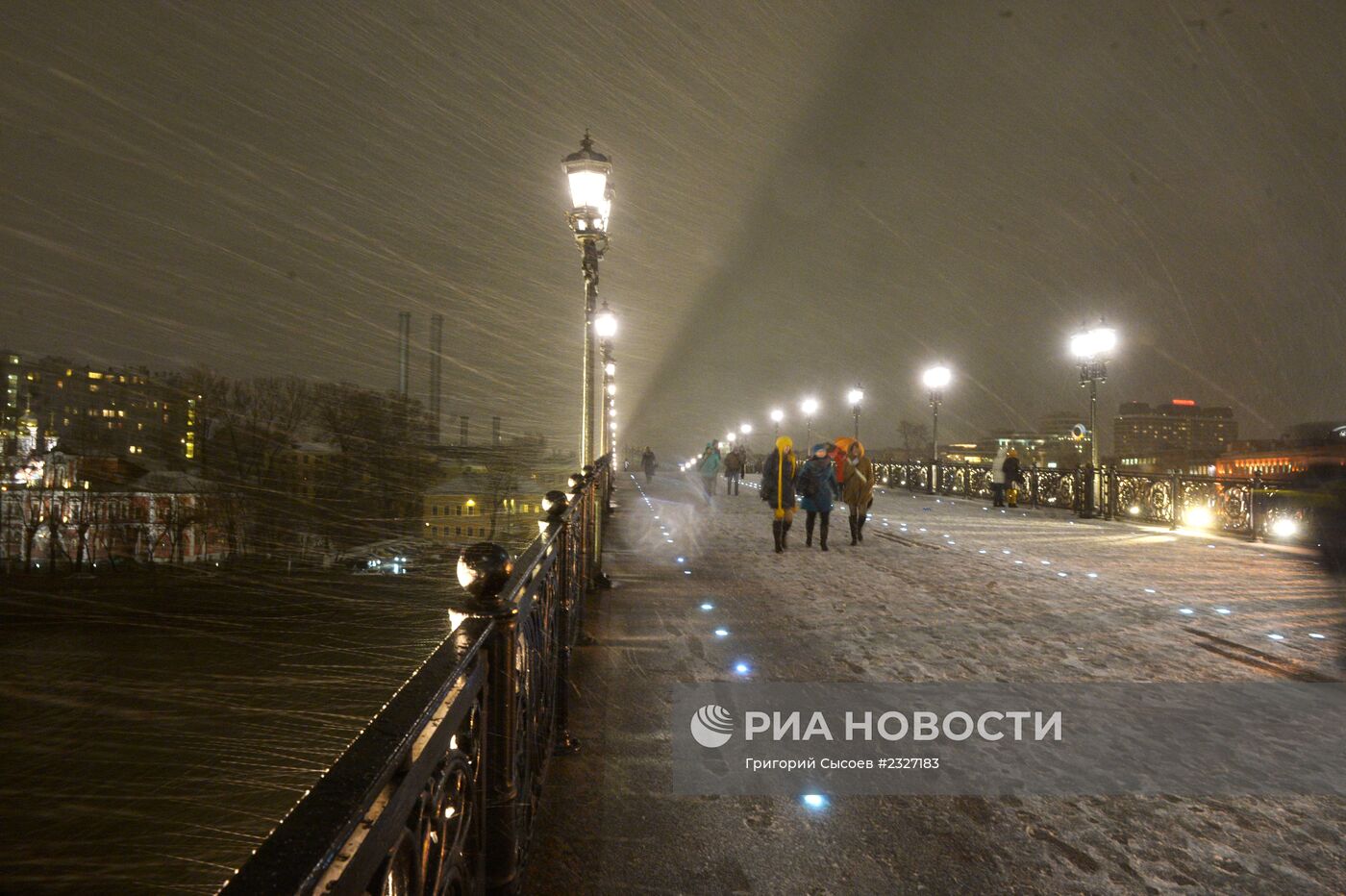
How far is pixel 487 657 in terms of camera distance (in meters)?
2.52

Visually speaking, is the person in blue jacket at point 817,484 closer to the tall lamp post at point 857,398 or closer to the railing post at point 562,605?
the railing post at point 562,605

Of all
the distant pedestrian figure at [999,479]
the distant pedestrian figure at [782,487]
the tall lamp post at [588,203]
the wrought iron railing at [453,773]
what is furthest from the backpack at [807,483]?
the distant pedestrian figure at [999,479]

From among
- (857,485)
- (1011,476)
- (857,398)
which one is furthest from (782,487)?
(857,398)

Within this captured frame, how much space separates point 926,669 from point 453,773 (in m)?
4.57

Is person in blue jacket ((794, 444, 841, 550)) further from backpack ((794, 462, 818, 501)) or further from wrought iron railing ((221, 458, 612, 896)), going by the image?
wrought iron railing ((221, 458, 612, 896))

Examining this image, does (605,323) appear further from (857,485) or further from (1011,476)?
(1011,476)

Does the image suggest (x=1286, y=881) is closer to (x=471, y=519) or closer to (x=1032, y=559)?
(x=1032, y=559)

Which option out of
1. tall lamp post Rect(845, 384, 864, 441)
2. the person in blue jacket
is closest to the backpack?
the person in blue jacket

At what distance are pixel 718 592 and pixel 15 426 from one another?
6645cm

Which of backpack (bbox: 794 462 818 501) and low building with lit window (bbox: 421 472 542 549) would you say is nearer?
backpack (bbox: 794 462 818 501)

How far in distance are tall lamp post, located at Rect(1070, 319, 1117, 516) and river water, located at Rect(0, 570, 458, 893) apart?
56.4ft

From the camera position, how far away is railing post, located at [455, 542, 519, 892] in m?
2.54

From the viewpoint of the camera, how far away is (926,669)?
5754 millimetres

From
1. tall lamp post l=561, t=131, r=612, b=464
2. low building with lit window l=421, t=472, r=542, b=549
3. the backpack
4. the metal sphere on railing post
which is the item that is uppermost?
tall lamp post l=561, t=131, r=612, b=464
